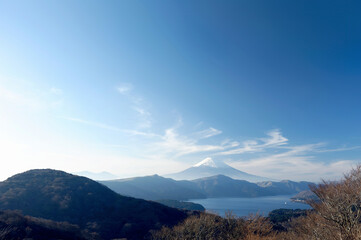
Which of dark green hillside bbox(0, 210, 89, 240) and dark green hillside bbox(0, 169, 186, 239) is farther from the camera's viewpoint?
dark green hillside bbox(0, 169, 186, 239)

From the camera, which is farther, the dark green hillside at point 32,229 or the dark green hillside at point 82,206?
the dark green hillside at point 82,206

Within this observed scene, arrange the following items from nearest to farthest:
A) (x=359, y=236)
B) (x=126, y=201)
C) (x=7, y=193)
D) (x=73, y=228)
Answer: (x=359, y=236) → (x=73, y=228) → (x=7, y=193) → (x=126, y=201)

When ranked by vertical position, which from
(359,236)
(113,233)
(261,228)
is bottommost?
(113,233)

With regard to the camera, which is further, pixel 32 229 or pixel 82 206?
pixel 82 206

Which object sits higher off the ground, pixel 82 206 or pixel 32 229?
pixel 32 229

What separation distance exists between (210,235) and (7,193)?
98.9 metres

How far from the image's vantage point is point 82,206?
290 feet

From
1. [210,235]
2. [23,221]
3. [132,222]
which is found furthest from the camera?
[132,222]

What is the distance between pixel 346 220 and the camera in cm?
1450

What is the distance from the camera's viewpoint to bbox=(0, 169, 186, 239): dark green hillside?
236ft

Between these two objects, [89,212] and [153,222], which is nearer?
[153,222]

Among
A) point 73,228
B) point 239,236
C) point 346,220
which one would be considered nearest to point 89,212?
point 73,228

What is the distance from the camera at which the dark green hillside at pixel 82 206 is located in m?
72.1

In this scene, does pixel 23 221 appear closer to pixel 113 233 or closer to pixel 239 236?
pixel 113 233
